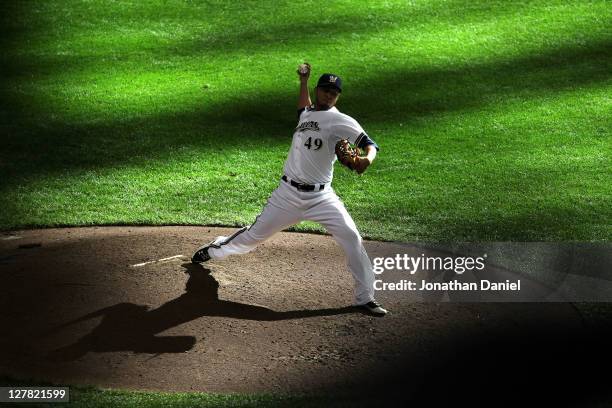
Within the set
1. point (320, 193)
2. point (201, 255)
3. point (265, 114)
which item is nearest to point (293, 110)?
point (265, 114)

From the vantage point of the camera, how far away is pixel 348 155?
6859 mm

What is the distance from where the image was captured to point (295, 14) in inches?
543

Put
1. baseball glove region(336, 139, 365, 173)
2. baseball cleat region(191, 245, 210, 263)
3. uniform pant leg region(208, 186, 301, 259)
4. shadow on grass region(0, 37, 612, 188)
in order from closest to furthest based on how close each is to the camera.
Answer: baseball glove region(336, 139, 365, 173), uniform pant leg region(208, 186, 301, 259), baseball cleat region(191, 245, 210, 263), shadow on grass region(0, 37, 612, 188)

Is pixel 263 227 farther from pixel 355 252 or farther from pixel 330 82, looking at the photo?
pixel 330 82

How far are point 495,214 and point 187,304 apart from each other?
11.4ft

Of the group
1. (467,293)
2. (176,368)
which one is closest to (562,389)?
(467,293)

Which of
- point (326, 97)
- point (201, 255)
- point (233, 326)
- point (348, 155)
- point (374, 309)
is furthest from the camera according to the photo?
point (201, 255)

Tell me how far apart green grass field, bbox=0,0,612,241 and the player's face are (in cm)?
199

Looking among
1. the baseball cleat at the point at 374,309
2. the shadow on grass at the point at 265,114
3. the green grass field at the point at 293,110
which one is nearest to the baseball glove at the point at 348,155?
the baseball cleat at the point at 374,309

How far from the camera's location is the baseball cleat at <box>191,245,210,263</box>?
7.64m

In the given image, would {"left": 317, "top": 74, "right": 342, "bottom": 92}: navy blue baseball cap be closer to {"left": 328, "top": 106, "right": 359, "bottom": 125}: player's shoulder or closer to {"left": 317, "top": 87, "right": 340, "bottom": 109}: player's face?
{"left": 317, "top": 87, "right": 340, "bottom": 109}: player's face

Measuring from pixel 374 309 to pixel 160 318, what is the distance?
1.52 m

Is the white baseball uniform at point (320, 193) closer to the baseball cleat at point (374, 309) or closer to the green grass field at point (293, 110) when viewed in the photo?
the baseball cleat at point (374, 309)

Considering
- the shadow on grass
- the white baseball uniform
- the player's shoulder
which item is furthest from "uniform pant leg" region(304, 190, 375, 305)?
the shadow on grass
